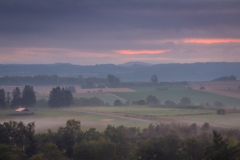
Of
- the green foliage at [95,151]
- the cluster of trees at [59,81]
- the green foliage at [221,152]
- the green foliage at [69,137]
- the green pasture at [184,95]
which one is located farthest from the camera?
the cluster of trees at [59,81]

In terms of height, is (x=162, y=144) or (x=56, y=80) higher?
(x=56, y=80)

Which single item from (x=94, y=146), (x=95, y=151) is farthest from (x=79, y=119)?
(x=95, y=151)

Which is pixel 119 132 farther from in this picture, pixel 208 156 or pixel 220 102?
pixel 220 102

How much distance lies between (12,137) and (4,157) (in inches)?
565

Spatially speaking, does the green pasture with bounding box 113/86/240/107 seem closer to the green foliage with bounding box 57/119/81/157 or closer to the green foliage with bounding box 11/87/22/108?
the green foliage with bounding box 11/87/22/108

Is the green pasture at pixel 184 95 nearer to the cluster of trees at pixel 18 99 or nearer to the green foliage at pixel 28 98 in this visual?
the green foliage at pixel 28 98

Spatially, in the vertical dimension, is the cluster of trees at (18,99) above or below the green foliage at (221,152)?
above

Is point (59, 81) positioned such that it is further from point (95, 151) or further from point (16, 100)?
point (95, 151)

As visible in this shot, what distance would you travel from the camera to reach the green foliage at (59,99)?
378 ft

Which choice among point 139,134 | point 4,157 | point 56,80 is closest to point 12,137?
point 4,157

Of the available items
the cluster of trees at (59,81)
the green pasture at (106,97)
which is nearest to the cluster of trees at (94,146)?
the green pasture at (106,97)

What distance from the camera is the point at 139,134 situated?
2032 inches

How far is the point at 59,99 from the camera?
380ft

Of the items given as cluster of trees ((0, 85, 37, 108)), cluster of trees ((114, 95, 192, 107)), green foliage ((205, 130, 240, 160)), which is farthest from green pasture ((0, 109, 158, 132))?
cluster of trees ((114, 95, 192, 107))
